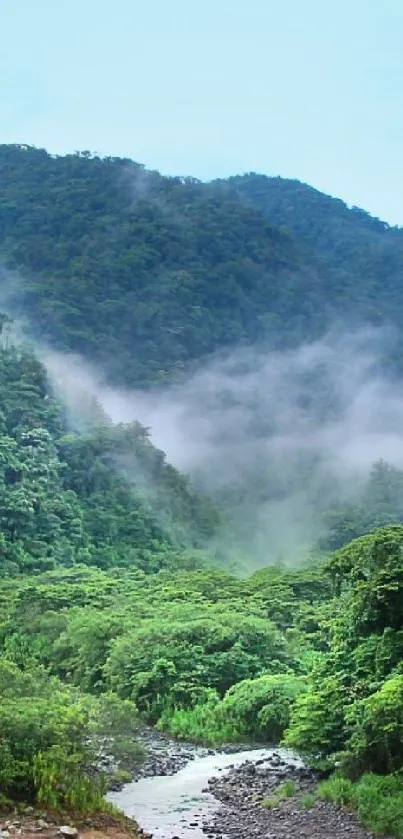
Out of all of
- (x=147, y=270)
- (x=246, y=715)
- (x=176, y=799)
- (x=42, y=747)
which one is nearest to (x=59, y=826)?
(x=42, y=747)

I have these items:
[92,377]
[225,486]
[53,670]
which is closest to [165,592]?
[53,670]

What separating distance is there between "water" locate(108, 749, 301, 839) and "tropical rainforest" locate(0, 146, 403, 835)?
906mm

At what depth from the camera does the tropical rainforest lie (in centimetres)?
2022

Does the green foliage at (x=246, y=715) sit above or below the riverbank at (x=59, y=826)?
above

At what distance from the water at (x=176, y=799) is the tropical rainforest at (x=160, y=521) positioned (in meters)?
0.91

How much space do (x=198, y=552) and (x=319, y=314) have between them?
74361 mm

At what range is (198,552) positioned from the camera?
6888 centimetres

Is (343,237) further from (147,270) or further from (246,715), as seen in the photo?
(246,715)

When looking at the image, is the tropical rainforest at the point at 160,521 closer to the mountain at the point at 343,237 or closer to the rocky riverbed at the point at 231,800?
the mountain at the point at 343,237

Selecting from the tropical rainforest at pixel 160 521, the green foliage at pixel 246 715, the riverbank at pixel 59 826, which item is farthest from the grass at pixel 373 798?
the green foliage at pixel 246 715

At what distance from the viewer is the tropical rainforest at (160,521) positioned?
2022cm

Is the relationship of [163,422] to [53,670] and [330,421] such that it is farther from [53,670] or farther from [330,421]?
[53,670]

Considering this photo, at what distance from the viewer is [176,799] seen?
814 inches

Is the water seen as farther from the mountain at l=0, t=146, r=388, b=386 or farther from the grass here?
the mountain at l=0, t=146, r=388, b=386
